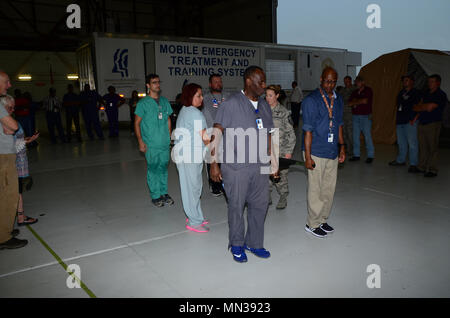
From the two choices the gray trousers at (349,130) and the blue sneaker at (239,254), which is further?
the gray trousers at (349,130)

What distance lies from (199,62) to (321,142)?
10940mm

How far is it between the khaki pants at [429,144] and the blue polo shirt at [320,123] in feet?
11.4

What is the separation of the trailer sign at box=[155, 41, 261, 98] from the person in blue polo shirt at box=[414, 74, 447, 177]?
29.6 ft

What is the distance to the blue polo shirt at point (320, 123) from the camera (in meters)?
3.64

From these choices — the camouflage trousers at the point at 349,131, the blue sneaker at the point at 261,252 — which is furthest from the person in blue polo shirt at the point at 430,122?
the blue sneaker at the point at 261,252

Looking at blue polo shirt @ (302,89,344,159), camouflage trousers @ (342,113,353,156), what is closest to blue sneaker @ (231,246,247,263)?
blue polo shirt @ (302,89,344,159)

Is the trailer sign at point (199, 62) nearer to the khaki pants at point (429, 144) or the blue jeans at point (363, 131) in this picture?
the blue jeans at point (363, 131)

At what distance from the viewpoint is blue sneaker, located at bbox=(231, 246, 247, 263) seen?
3256 millimetres

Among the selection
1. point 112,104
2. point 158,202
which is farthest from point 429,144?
point 112,104

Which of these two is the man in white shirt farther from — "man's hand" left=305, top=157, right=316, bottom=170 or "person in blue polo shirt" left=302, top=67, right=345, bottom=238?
"man's hand" left=305, top=157, right=316, bottom=170

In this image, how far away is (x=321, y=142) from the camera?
3693 mm

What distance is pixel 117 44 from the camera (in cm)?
1213
